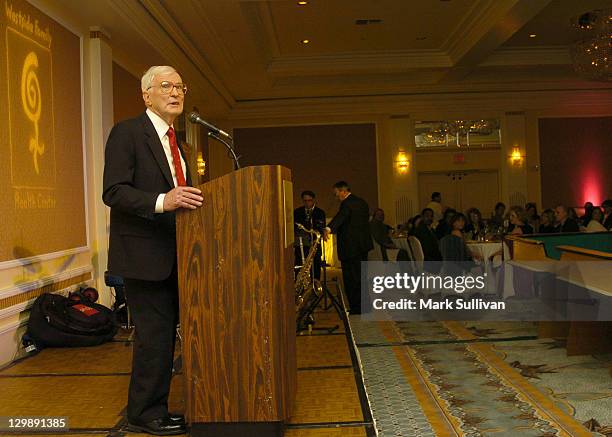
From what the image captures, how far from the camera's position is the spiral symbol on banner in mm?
5233

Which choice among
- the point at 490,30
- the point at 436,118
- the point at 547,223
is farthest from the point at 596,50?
the point at 436,118

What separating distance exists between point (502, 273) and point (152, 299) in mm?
5854

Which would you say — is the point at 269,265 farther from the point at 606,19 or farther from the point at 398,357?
the point at 606,19

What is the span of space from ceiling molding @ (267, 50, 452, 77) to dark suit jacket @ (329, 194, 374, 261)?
4.30m

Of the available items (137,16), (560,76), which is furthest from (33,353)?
Answer: (560,76)

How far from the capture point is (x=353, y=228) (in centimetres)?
736

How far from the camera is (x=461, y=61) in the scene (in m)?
10.6

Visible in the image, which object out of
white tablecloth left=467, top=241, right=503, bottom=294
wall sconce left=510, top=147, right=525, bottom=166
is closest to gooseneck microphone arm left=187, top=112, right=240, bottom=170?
white tablecloth left=467, top=241, right=503, bottom=294

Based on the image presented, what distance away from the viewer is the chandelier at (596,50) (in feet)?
27.6

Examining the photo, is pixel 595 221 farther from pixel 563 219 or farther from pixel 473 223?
pixel 473 223

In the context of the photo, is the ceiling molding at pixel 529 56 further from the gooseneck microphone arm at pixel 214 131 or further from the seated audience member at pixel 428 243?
the gooseneck microphone arm at pixel 214 131

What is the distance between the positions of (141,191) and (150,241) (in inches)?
8.7

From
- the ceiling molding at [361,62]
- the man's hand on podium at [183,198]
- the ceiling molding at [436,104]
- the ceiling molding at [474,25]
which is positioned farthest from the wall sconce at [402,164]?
the man's hand on podium at [183,198]

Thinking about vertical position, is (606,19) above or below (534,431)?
above
